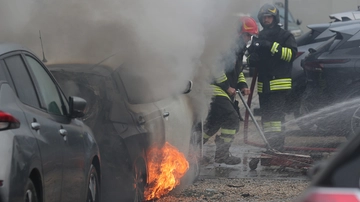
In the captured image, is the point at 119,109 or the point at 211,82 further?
the point at 211,82

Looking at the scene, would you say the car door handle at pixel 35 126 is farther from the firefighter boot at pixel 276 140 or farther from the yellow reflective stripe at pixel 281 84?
the yellow reflective stripe at pixel 281 84

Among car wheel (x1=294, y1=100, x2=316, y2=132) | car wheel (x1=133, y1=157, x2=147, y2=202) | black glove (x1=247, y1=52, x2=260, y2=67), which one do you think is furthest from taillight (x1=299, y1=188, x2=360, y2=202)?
car wheel (x1=294, y1=100, x2=316, y2=132)

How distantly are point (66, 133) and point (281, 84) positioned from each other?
216 inches

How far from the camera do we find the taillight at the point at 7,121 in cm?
432

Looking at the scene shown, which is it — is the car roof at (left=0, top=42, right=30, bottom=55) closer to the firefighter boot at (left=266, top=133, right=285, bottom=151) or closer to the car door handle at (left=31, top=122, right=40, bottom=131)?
the car door handle at (left=31, top=122, right=40, bottom=131)

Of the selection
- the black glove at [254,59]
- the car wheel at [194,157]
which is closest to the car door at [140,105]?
the car wheel at [194,157]

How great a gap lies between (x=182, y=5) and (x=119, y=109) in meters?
2.79

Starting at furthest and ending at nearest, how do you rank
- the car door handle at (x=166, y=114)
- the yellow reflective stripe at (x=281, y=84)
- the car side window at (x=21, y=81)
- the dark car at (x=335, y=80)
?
the dark car at (x=335, y=80), the yellow reflective stripe at (x=281, y=84), the car door handle at (x=166, y=114), the car side window at (x=21, y=81)

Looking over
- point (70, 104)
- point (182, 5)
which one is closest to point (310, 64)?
point (182, 5)

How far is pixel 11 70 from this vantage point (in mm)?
5035

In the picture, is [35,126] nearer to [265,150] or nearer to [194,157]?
[194,157]

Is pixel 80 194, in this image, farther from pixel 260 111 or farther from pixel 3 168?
pixel 260 111

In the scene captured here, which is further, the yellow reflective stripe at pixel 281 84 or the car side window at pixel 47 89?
the yellow reflective stripe at pixel 281 84

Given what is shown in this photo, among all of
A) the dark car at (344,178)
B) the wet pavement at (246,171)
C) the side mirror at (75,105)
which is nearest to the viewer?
the dark car at (344,178)
